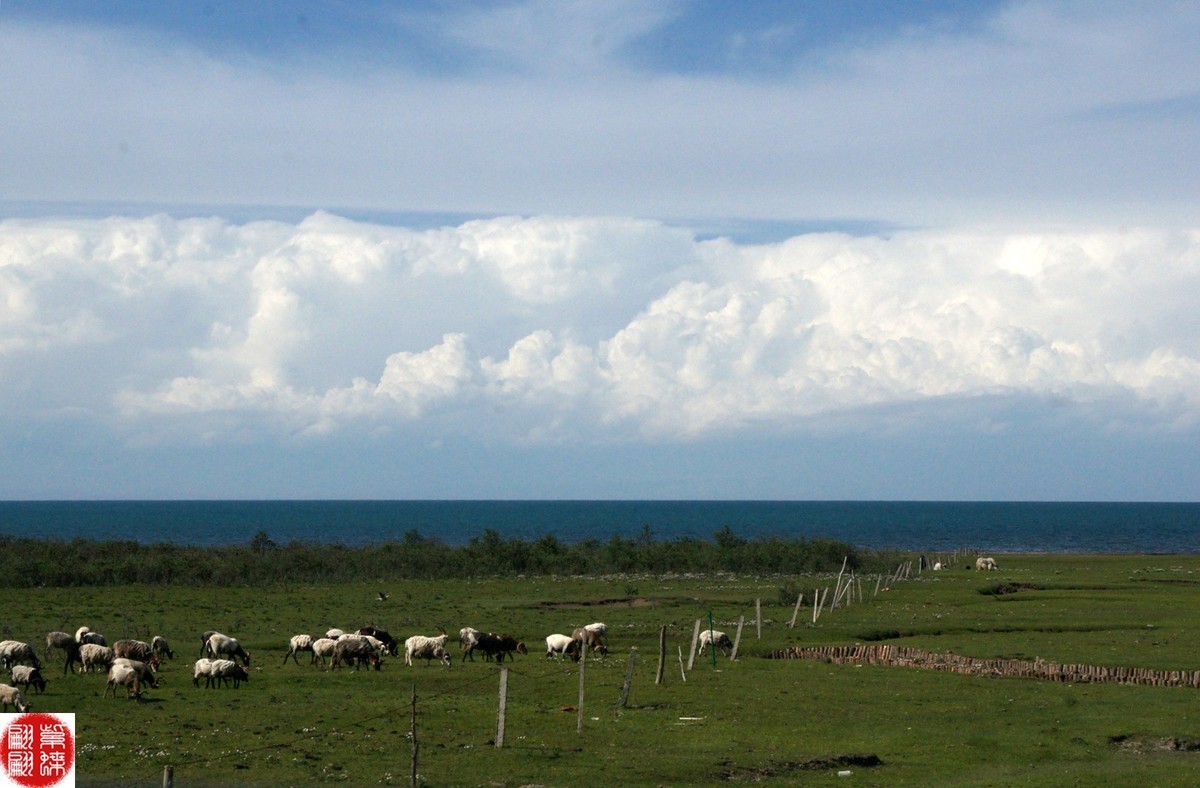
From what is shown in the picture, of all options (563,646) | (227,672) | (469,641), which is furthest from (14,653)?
(563,646)

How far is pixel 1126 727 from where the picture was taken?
1117 inches

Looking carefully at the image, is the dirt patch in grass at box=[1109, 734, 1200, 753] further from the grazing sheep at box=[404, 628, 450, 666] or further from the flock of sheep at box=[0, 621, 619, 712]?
the grazing sheep at box=[404, 628, 450, 666]

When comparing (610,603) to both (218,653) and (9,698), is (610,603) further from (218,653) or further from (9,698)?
(9,698)

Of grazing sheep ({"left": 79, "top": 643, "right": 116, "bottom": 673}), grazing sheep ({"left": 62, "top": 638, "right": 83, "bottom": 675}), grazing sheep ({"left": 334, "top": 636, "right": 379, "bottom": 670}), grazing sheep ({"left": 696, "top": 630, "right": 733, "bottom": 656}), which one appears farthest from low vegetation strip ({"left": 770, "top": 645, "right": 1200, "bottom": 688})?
grazing sheep ({"left": 62, "top": 638, "right": 83, "bottom": 675})

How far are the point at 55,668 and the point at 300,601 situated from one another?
2471 cm

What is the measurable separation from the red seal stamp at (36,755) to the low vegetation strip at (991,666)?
86.9 ft

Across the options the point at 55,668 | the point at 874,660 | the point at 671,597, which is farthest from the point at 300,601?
the point at 874,660

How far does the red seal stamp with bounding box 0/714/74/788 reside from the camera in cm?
1933

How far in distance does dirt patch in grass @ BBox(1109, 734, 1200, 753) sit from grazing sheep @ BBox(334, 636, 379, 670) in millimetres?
22090

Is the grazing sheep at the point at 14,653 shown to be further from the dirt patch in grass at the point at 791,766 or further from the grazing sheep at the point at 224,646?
the dirt patch in grass at the point at 791,766

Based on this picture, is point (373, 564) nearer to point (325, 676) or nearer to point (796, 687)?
point (325, 676)

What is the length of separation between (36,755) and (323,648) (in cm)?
1842

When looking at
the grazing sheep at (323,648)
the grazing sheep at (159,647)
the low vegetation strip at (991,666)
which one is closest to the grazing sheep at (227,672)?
the grazing sheep at (323,648)

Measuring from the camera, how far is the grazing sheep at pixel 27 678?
101 feet
